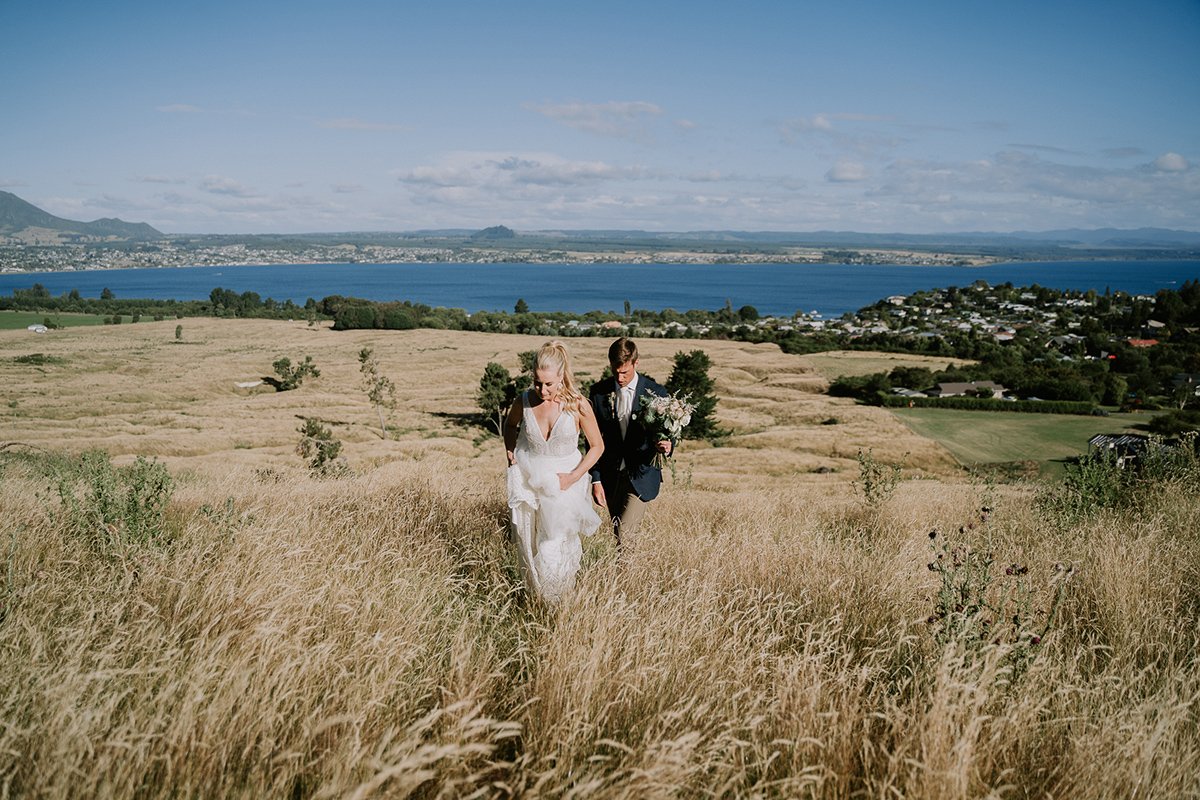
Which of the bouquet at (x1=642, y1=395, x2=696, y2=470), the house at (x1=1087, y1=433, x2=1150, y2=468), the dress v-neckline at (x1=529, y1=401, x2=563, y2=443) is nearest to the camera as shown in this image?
the dress v-neckline at (x1=529, y1=401, x2=563, y2=443)

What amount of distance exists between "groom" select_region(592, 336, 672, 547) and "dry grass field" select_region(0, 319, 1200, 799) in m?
0.48

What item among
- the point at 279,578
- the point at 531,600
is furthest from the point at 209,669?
the point at 531,600

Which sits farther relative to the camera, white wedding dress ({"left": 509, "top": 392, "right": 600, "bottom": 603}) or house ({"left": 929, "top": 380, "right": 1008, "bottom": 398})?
house ({"left": 929, "top": 380, "right": 1008, "bottom": 398})

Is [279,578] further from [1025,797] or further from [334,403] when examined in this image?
[334,403]

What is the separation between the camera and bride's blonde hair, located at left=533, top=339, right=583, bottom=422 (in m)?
4.80

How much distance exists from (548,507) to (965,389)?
244ft

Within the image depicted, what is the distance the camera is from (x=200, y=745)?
77.4 inches

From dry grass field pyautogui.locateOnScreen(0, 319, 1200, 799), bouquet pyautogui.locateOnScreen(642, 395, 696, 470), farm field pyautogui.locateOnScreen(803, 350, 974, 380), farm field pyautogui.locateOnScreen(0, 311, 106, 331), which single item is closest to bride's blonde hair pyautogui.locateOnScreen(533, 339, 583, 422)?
bouquet pyautogui.locateOnScreen(642, 395, 696, 470)

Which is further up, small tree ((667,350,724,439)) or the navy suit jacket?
the navy suit jacket

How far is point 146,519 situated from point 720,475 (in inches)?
1220

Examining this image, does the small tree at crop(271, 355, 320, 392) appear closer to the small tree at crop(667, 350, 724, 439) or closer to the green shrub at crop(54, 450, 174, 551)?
the small tree at crop(667, 350, 724, 439)

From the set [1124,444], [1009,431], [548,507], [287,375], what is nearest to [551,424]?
[548,507]

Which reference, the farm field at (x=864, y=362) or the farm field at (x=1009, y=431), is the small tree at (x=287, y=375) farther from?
the farm field at (x=1009, y=431)

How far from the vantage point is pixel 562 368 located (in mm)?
4887
